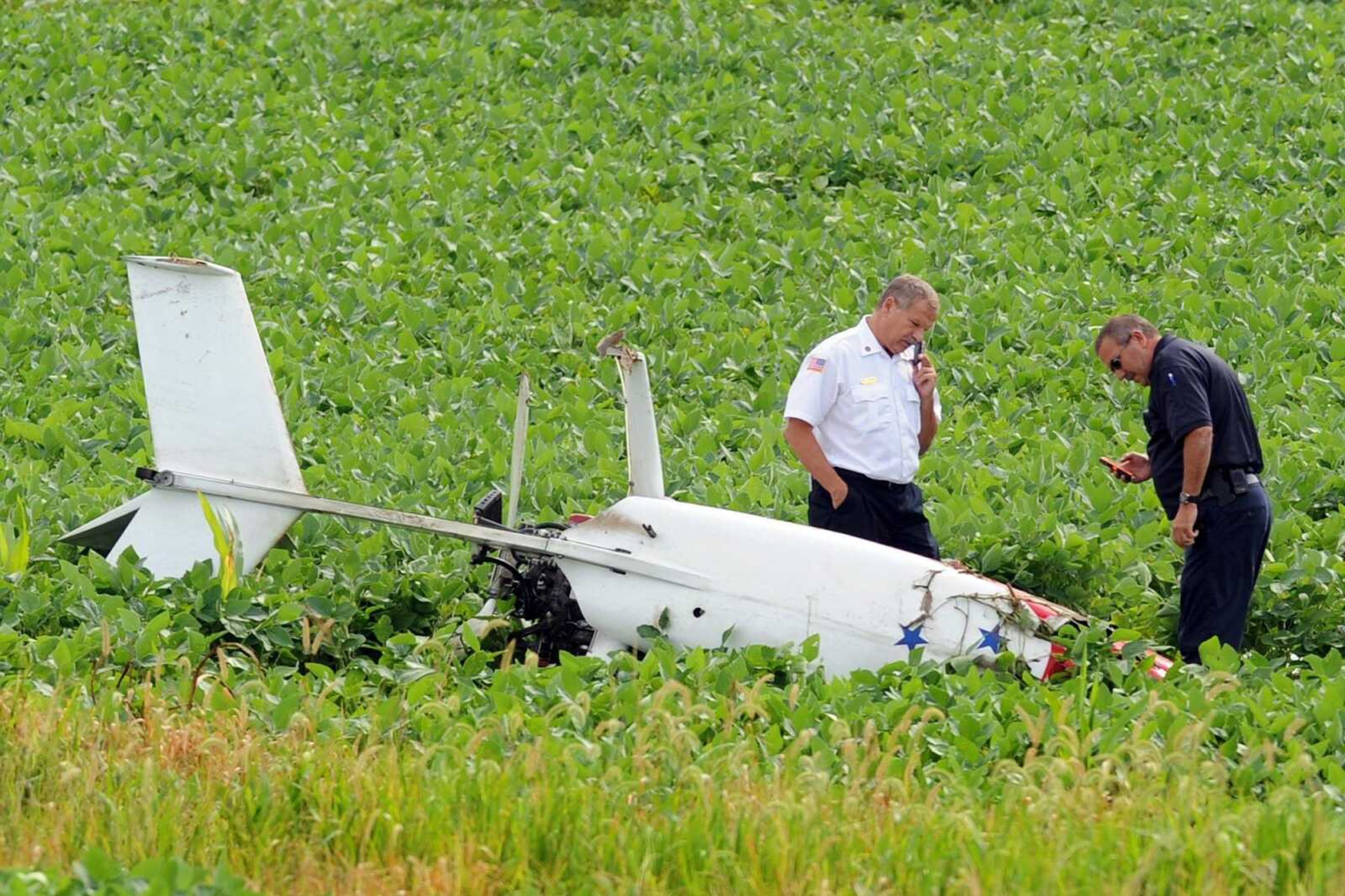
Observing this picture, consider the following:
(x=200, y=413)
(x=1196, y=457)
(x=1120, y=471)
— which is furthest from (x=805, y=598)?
(x=200, y=413)

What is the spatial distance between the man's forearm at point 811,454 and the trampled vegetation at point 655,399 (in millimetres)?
949

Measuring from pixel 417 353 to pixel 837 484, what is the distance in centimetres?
443

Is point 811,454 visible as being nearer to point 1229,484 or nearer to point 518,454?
point 518,454

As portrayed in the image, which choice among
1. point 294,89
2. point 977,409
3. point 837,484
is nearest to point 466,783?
point 837,484

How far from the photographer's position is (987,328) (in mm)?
10797

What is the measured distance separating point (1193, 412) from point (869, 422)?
3.97 ft

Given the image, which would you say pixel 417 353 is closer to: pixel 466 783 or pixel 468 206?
pixel 468 206

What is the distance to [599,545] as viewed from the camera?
625 centimetres

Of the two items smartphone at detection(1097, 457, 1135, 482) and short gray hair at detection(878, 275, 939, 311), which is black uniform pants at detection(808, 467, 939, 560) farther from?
smartphone at detection(1097, 457, 1135, 482)

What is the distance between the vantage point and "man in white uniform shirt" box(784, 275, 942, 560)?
657 centimetres

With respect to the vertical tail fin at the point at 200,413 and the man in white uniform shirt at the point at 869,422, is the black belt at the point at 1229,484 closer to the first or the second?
the man in white uniform shirt at the point at 869,422

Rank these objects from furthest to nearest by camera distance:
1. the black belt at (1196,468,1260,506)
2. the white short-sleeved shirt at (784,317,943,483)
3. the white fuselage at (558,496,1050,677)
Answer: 1. the white short-sleeved shirt at (784,317,943,483)
2. the black belt at (1196,468,1260,506)
3. the white fuselage at (558,496,1050,677)

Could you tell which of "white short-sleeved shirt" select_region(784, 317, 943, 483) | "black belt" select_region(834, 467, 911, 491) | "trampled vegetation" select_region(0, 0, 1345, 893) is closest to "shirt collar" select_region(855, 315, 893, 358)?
"white short-sleeved shirt" select_region(784, 317, 943, 483)

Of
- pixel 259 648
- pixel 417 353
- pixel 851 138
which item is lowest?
pixel 259 648
